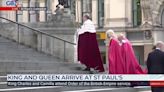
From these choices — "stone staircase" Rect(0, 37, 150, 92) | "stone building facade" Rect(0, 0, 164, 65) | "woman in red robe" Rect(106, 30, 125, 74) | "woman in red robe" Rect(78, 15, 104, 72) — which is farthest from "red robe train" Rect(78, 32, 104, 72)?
"stone building facade" Rect(0, 0, 164, 65)

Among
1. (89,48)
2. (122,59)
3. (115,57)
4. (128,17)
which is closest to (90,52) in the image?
(89,48)

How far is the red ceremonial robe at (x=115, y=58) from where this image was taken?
15414 millimetres

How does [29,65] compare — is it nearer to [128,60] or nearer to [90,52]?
[90,52]

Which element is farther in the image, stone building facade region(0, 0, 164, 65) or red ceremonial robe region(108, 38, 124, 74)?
stone building facade region(0, 0, 164, 65)

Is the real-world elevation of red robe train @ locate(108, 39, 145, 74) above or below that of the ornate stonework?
below

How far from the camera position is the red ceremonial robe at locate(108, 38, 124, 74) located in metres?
15.4

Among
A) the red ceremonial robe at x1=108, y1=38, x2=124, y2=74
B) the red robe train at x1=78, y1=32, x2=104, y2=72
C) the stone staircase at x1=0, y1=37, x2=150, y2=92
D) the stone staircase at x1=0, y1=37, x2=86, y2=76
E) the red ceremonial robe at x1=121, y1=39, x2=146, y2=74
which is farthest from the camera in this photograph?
the red robe train at x1=78, y1=32, x2=104, y2=72

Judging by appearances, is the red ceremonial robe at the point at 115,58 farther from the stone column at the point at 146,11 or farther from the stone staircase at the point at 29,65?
the stone column at the point at 146,11

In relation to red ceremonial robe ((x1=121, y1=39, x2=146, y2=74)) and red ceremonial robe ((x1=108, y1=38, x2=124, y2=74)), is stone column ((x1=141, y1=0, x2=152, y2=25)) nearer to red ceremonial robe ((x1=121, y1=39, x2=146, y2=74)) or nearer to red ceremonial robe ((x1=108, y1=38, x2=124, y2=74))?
red ceremonial robe ((x1=121, y1=39, x2=146, y2=74))

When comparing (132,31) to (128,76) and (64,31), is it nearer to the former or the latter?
(64,31)

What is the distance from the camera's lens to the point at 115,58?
1562cm

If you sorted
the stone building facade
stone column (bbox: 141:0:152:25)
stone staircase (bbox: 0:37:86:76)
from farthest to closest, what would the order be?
stone column (bbox: 141:0:152:25), the stone building facade, stone staircase (bbox: 0:37:86:76)

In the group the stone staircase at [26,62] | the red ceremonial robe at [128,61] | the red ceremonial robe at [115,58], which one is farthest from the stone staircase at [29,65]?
the red ceremonial robe at [115,58]

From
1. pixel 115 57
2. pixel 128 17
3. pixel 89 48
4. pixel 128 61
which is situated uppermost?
pixel 128 17
